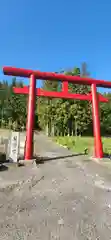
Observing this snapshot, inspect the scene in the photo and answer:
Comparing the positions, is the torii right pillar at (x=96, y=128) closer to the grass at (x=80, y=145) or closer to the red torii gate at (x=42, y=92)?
the red torii gate at (x=42, y=92)

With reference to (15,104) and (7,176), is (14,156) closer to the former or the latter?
(7,176)

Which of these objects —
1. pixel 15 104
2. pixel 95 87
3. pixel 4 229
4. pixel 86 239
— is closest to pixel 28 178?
pixel 4 229

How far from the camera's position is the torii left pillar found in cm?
948

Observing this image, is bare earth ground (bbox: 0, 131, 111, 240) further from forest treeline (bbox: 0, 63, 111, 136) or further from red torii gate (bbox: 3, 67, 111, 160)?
forest treeline (bbox: 0, 63, 111, 136)

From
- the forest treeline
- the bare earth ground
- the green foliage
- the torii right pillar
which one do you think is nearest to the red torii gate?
the torii right pillar

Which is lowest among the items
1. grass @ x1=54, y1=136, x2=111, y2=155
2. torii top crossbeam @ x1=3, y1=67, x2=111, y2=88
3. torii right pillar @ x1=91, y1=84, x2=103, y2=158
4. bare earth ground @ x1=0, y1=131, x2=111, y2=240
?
grass @ x1=54, y1=136, x2=111, y2=155

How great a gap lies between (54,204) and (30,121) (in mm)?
5608

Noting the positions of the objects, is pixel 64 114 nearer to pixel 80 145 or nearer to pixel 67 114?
pixel 67 114

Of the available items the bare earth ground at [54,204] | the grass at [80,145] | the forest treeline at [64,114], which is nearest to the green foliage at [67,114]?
the forest treeline at [64,114]

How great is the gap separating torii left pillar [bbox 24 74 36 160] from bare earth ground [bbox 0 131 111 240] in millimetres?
1485

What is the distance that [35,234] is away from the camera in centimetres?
340

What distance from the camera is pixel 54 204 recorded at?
475 centimetres

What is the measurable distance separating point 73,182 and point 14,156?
11.6 feet

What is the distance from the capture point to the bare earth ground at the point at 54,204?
3504mm
